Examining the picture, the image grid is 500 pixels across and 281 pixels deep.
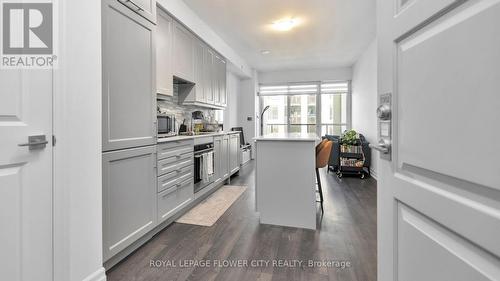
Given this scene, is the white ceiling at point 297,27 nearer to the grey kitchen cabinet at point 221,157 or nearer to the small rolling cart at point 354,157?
the grey kitchen cabinet at point 221,157

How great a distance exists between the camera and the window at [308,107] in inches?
277

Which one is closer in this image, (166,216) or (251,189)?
(166,216)

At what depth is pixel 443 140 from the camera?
0.59 m

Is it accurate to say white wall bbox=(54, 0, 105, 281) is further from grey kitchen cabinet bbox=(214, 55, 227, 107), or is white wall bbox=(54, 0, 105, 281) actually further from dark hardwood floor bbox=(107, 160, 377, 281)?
grey kitchen cabinet bbox=(214, 55, 227, 107)

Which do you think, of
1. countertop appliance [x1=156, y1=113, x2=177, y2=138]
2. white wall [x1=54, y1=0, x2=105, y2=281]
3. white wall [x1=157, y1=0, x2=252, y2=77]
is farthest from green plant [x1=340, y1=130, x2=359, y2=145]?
white wall [x1=54, y1=0, x2=105, y2=281]

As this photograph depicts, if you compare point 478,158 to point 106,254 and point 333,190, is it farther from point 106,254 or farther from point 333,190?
point 333,190

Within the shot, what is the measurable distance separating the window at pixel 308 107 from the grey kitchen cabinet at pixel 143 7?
5481 mm

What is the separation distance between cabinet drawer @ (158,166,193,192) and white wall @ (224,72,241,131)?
3.25m

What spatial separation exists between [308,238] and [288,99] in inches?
222

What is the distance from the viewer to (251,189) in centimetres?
395

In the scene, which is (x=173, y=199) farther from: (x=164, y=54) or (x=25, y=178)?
(x=164, y=54)

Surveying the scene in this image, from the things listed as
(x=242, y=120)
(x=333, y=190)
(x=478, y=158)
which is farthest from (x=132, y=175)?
(x=242, y=120)

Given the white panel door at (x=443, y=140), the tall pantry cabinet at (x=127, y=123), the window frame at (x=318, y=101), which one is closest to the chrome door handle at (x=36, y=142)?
the tall pantry cabinet at (x=127, y=123)

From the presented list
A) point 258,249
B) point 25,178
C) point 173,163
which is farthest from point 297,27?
point 25,178
